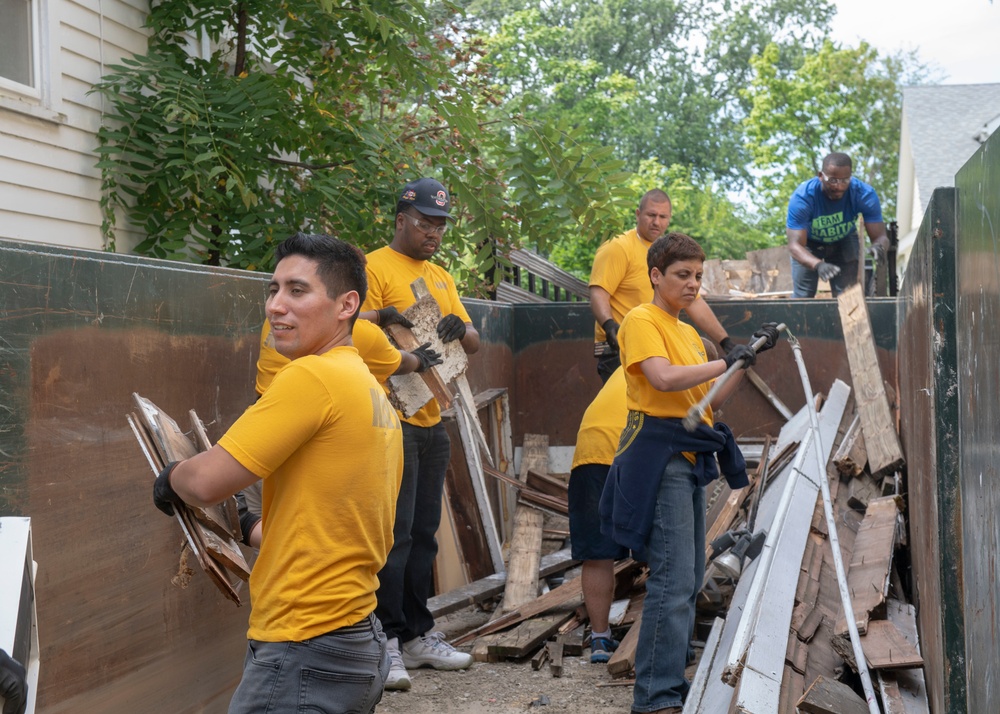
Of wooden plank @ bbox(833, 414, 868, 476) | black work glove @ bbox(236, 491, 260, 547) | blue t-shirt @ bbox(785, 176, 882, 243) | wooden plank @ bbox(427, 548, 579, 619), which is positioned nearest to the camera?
black work glove @ bbox(236, 491, 260, 547)

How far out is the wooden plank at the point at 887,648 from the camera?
14.5 feet

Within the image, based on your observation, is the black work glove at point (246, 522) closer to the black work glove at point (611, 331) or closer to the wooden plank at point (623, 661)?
the wooden plank at point (623, 661)

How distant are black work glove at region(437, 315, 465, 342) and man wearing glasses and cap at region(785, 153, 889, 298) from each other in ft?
15.9

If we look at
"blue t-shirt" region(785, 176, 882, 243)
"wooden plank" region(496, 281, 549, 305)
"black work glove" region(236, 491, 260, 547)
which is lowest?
"black work glove" region(236, 491, 260, 547)

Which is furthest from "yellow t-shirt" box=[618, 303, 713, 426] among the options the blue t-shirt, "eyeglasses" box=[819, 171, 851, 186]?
the blue t-shirt

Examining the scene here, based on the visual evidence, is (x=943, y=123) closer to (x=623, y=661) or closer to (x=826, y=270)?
(x=826, y=270)

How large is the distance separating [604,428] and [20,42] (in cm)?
494

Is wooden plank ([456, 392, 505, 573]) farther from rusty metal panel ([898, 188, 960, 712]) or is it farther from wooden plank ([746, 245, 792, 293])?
wooden plank ([746, 245, 792, 293])

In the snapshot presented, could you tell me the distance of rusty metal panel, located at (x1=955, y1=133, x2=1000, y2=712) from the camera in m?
2.38

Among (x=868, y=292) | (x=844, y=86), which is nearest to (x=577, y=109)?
(x=844, y=86)

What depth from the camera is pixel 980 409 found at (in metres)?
2.68

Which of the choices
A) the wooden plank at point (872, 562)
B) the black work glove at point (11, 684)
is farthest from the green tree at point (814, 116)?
the black work glove at point (11, 684)

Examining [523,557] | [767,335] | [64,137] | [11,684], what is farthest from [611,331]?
[11,684]

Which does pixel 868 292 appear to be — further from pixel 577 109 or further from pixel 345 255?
pixel 577 109
